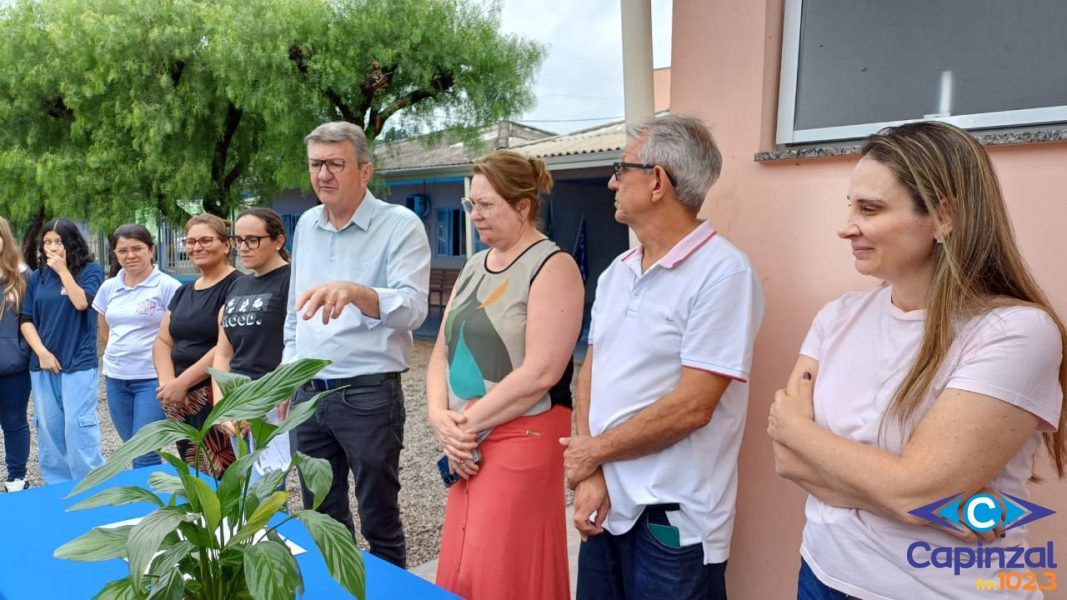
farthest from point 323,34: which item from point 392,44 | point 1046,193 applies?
point 1046,193

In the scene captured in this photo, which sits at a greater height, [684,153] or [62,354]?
[684,153]

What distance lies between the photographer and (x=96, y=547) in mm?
1129

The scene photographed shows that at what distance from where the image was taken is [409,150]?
57.2ft

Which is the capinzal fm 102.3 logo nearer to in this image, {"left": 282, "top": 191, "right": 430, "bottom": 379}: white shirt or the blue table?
the blue table

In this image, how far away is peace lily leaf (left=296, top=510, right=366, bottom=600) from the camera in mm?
1053

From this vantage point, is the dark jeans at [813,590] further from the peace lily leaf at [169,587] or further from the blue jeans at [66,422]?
the blue jeans at [66,422]

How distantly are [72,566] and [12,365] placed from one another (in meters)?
3.60

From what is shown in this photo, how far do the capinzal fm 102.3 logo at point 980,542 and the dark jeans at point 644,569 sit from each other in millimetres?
611

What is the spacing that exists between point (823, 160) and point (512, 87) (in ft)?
35.2

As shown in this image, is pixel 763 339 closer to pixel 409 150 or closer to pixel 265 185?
pixel 265 185

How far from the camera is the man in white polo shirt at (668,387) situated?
1.77 meters

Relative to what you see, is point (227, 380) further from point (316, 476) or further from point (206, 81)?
point (206, 81)

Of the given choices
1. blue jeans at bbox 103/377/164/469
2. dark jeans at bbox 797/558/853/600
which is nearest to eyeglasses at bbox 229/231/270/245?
blue jeans at bbox 103/377/164/469

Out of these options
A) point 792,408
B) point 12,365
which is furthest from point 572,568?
point 12,365
